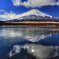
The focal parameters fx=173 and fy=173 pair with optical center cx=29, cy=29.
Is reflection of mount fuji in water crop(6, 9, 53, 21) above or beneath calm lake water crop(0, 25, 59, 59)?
above

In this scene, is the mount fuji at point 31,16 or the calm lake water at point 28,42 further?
the mount fuji at point 31,16

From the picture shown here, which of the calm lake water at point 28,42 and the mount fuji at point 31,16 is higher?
the mount fuji at point 31,16

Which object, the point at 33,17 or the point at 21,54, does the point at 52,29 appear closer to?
the point at 33,17

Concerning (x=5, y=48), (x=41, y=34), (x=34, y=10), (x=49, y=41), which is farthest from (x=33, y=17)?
(x=5, y=48)

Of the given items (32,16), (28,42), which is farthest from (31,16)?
(28,42)

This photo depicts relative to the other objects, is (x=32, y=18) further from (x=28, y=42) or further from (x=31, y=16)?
(x=28, y=42)

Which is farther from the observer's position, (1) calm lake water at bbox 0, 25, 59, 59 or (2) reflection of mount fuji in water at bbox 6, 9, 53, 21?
(2) reflection of mount fuji in water at bbox 6, 9, 53, 21

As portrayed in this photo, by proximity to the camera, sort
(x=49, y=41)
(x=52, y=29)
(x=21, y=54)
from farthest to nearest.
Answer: (x=52, y=29), (x=49, y=41), (x=21, y=54)

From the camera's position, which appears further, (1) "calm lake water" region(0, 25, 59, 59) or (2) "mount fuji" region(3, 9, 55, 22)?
(2) "mount fuji" region(3, 9, 55, 22)

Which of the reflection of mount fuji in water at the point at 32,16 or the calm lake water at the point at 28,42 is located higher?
the reflection of mount fuji in water at the point at 32,16
